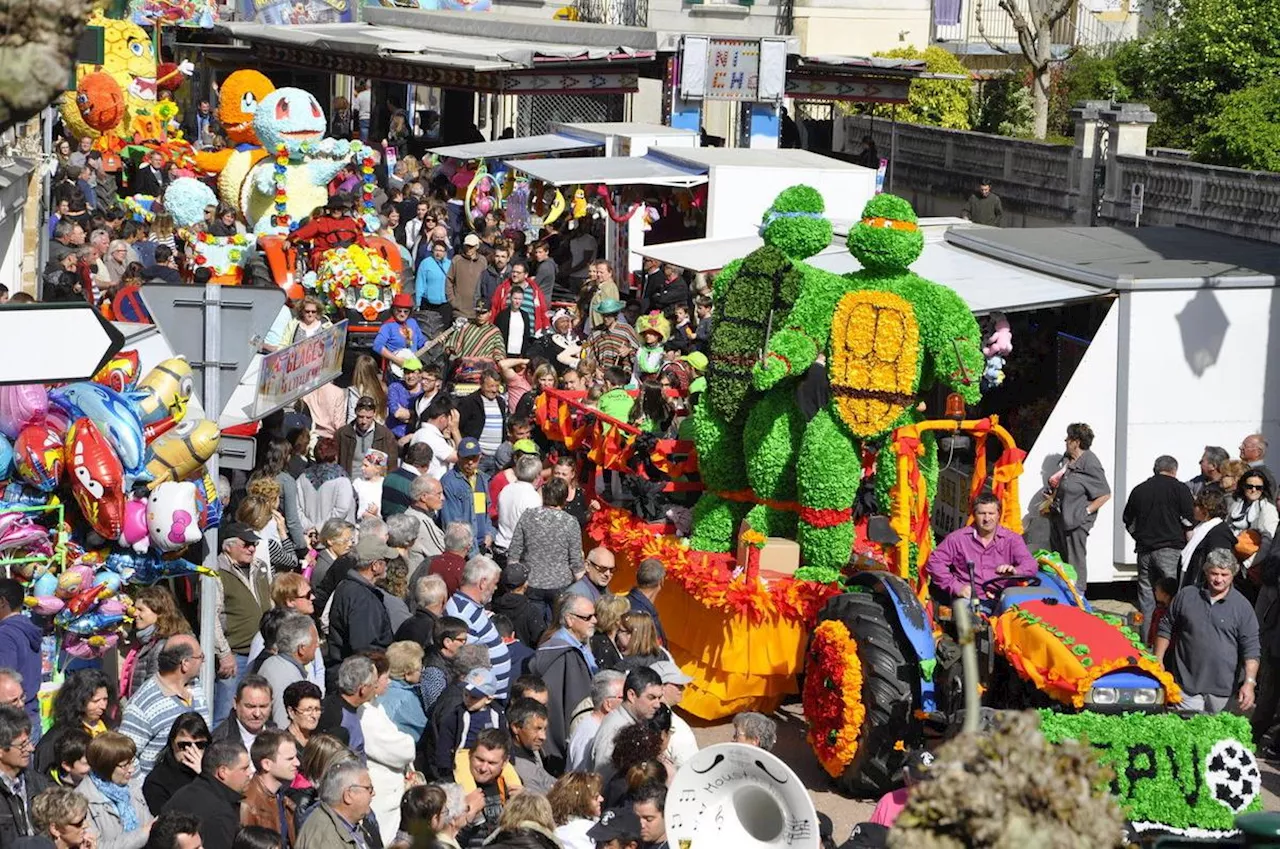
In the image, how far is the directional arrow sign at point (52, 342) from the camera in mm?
6582

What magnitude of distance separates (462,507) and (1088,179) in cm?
1013

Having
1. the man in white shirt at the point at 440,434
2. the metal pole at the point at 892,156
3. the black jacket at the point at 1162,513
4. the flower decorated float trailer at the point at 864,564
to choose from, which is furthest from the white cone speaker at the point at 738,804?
the metal pole at the point at 892,156

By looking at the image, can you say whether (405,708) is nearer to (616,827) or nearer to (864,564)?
(616,827)

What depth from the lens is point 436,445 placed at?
40.6 ft

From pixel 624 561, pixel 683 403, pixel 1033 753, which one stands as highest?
pixel 1033 753

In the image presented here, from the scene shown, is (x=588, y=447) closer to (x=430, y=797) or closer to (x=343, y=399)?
(x=343, y=399)

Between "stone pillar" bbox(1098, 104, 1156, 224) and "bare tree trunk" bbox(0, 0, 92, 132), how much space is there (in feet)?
53.0

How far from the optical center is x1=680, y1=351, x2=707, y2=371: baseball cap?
13.7 m

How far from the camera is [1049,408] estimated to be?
Result: 13102mm

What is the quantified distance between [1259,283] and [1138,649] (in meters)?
5.01

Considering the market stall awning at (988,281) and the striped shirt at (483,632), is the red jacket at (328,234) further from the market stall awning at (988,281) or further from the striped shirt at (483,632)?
the striped shirt at (483,632)

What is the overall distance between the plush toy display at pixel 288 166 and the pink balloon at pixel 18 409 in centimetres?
1092

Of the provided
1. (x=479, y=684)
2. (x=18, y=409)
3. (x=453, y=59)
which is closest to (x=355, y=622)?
(x=479, y=684)

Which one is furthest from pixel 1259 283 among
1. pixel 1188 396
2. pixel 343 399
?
pixel 343 399
